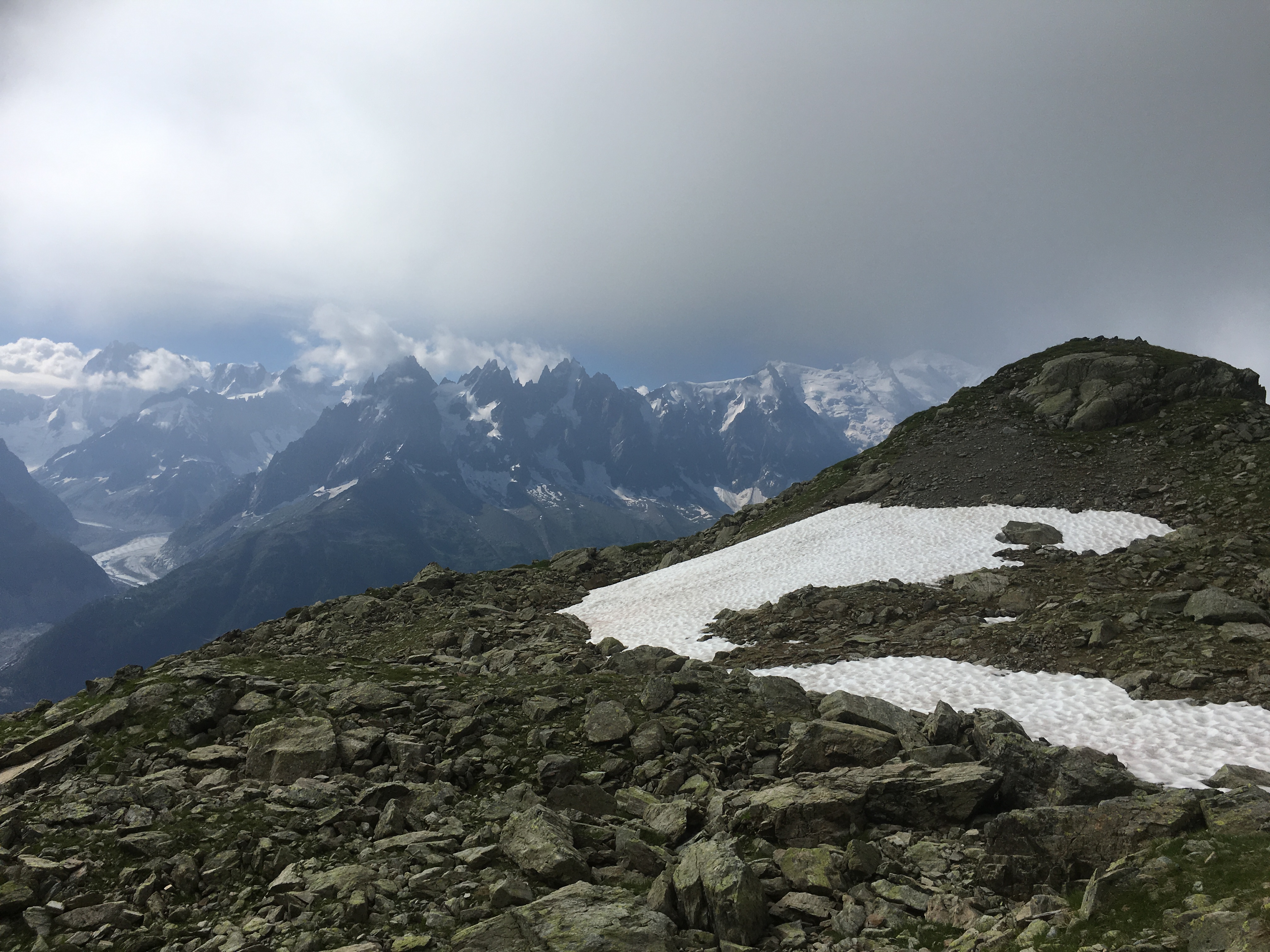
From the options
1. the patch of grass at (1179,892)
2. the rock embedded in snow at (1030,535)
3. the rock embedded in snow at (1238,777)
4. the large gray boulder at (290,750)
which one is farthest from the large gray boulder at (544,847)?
the rock embedded in snow at (1030,535)

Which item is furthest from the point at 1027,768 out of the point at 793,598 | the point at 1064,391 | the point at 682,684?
the point at 1064,391

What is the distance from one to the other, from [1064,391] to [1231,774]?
59.0 metres

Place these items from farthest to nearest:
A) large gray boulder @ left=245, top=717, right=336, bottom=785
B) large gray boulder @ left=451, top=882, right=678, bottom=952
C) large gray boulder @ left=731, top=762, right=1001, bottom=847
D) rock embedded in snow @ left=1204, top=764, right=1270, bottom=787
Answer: large gray boulder @ left=245, top=717, right=336, bottom=785
rock embedded in snow @ left=1204, top=764, right=1270, bottom=787
large gray boulder @ left=731, top=762, right=1001, bottom=847
large gray boulder @ left=451, top=882, right=678, bottom=952

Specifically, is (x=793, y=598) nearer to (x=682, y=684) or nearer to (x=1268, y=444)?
(x=682, y=684)

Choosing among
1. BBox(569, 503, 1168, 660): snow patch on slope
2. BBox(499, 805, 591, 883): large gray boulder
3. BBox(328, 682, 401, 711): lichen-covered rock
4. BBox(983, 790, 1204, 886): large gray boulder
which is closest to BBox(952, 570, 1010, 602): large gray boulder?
BBox(569, 503, 1168, 660): snow patch on slope

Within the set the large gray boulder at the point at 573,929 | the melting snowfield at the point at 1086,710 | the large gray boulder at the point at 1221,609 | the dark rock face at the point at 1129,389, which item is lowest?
the melting snowfield at the point at 1086,710

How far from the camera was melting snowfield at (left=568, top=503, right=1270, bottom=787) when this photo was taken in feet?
50.1

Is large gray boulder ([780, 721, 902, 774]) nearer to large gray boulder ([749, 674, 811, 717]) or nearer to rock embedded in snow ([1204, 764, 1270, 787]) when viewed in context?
Result: large gray boulder ([749, 674, 811, 717])

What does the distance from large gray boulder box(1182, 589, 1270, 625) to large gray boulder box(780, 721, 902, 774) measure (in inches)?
643

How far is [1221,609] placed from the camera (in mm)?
21188

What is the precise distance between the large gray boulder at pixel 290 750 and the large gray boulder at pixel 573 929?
23.1 feet

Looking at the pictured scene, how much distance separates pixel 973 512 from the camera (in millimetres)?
45438

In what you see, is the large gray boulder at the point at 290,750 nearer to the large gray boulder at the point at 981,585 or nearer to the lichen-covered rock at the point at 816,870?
the lichen-covered rock at the point at 816,870

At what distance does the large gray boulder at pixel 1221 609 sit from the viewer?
2078cm
